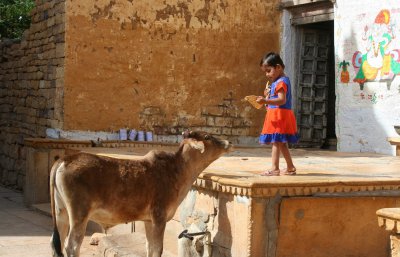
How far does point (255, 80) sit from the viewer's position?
11.7 meters

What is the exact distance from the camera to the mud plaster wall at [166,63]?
10.2 meters

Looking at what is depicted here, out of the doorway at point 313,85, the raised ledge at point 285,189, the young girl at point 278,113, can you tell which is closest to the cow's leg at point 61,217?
the raised ledge at point 285,189

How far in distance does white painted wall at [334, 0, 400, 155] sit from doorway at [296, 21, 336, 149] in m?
1.21

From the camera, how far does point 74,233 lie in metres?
4.67

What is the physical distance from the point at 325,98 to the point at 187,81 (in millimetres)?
2762

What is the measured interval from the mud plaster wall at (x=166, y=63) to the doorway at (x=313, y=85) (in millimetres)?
615

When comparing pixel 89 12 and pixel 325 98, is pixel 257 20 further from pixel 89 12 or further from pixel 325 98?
pixel 89 12

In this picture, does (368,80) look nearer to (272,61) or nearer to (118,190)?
(272,61)

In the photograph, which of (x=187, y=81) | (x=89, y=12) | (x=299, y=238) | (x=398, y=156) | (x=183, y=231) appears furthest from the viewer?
(x=187, y=81)

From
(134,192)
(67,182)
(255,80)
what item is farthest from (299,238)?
(255,80)

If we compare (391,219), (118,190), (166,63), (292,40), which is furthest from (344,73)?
(391,219)

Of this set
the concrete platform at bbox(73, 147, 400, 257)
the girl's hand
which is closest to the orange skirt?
the girl's hand

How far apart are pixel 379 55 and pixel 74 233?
657 centimetres

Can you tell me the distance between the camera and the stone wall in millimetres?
10336
